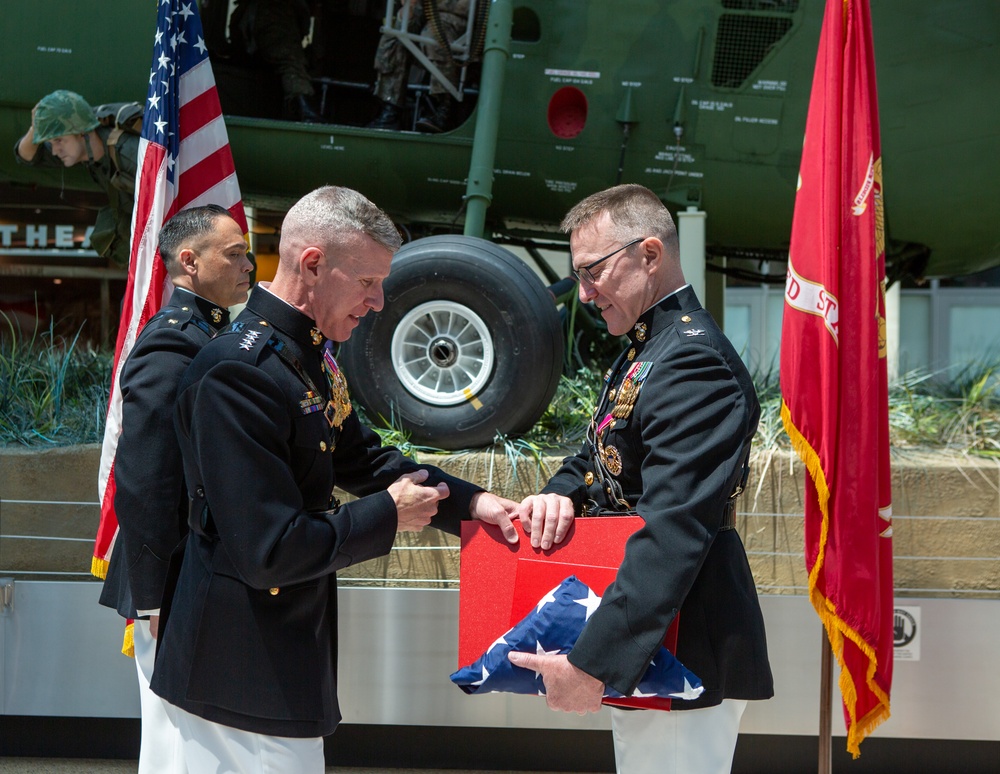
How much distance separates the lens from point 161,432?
2.46m

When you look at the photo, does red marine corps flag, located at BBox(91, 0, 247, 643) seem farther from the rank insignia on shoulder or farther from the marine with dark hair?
the rank insignia on shoulder

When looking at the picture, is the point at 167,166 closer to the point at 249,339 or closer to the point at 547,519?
the point at 249,339

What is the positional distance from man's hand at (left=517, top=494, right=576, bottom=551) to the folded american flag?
0.49 feet

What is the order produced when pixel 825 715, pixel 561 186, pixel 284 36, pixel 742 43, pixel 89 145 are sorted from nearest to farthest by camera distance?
pixel 825 715, pixel 89 145, pixel 742 43, pixel 561 186, pixel 284 36

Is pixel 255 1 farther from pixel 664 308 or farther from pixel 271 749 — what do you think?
pixel 271 749

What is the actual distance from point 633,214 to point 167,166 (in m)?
2.32

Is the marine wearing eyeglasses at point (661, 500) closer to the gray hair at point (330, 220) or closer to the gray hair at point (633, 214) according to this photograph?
the gray hair at point (633, 214)

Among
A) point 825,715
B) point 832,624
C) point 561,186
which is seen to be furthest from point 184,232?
point 561,186

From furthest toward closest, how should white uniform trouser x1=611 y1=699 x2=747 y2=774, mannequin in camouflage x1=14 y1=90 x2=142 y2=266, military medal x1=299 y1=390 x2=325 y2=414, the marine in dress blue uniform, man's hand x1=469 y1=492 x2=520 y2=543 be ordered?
mannequin in camouflage x1=14 y1=90 x2=142 y2=266 → man's hand x1=469 y1=492 x2=520 y2=543 → white uniform trouser x1=611 y1=699 x2=747 y2=774 → military medal x1=299 y1=390 x2=325 y2=414 → the marine in dress blue uniform

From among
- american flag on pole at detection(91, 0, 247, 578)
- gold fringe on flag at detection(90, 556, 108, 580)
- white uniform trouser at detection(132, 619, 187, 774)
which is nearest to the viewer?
white uniform trouser at detection(132, 619, 187, 774)

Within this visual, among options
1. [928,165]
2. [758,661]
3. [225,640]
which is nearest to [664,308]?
[758,661]

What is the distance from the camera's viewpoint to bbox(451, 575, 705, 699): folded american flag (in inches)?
70.2

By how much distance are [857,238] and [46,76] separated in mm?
4211

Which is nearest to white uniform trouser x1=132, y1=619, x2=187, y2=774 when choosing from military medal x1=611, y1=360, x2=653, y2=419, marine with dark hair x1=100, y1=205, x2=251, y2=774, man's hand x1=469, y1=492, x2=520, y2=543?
marine with dark hair x1=100, y1=205, x2=251, y2=774
